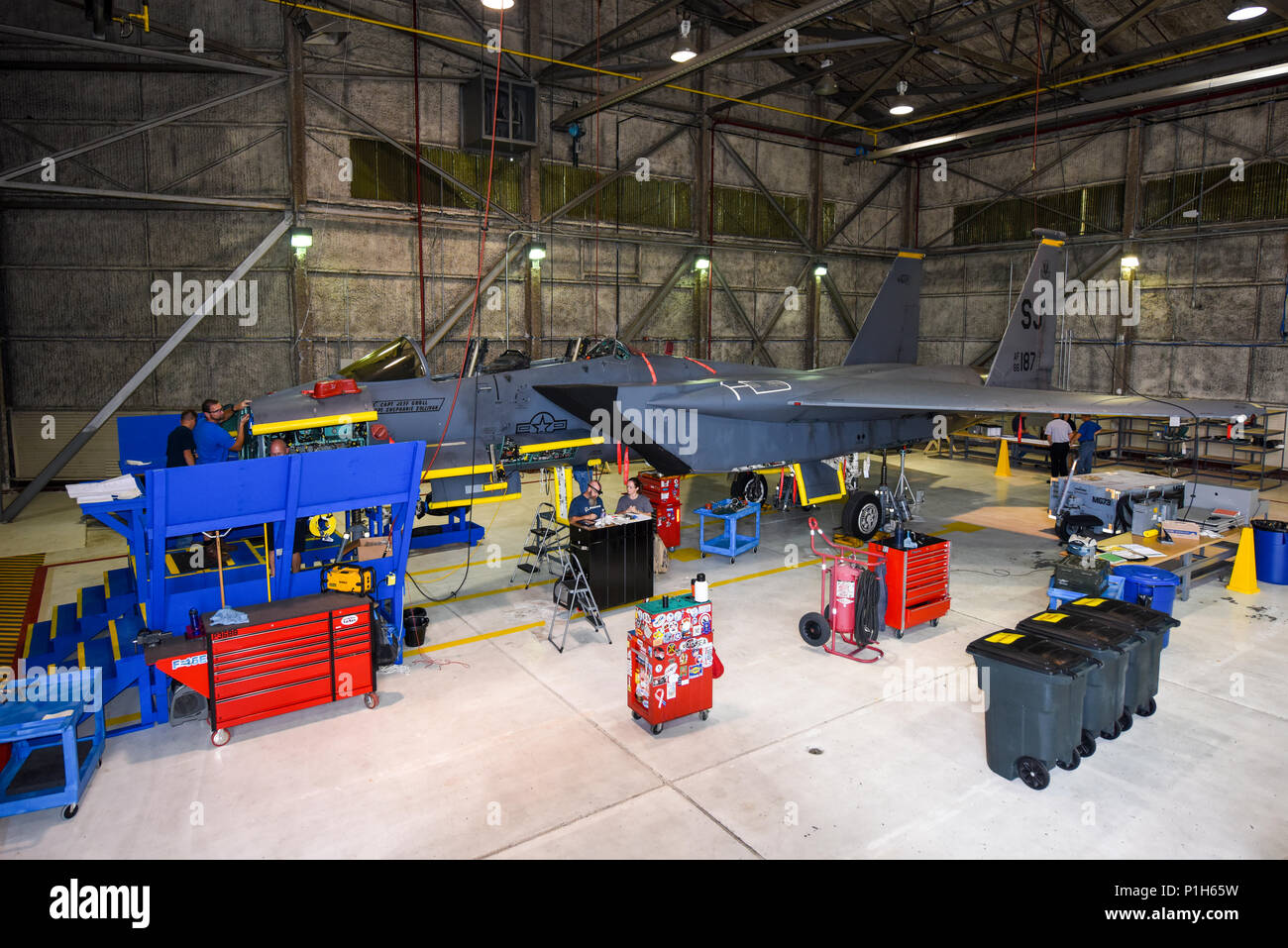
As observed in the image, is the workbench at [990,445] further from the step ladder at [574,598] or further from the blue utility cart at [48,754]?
the blue utility cart at [48,754]

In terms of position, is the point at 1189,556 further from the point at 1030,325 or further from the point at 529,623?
the point at 529,623

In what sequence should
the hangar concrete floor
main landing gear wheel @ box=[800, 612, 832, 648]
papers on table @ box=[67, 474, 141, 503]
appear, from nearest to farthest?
the hangar concrete floor < papers on table @ box=[67, 474, 141, 503] < main landing gear wheel @ box=[800, 612, 832, 648]

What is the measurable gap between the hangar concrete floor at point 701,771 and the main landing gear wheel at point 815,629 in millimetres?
150

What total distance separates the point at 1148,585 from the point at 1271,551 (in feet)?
11.7

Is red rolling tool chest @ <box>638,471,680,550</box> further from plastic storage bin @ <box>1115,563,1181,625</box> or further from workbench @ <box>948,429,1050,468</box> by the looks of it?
workbench @ <box>948,429,1050,468</box>

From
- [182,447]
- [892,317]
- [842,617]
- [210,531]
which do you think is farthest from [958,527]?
[182,447]

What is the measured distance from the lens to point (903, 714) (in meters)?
6.57

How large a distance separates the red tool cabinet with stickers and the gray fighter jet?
4.29 metres

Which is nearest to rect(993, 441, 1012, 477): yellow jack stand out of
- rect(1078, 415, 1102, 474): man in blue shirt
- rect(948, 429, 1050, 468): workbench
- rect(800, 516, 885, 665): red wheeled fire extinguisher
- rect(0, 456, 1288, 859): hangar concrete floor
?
rect(948, 429, 1050, 468): workbench

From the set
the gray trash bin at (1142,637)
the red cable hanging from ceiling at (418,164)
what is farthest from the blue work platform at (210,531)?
the red cable hanging from ceiling at (418,164)

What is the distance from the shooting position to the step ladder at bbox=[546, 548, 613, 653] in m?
8.20

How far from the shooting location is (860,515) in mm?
12422
